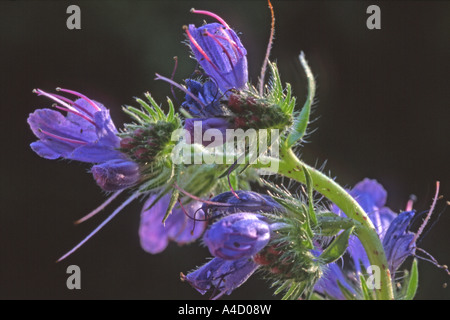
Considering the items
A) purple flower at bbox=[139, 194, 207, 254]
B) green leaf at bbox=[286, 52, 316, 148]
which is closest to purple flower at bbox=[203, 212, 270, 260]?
green leaf at bbox=[286, 52, 316, 148]

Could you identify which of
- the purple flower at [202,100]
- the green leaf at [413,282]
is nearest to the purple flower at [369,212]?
A: the green leaf at [413,282]

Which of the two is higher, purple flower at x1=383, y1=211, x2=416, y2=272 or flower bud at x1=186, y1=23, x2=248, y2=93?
flower bud at x1=186, y1=23, x2=248, y2=93

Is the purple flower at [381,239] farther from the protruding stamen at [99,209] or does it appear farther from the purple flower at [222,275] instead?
the protruding stamen at [99,209]

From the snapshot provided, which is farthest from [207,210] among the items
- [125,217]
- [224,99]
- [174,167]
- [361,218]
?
[125,217]

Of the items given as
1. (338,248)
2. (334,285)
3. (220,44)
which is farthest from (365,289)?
(220,44)

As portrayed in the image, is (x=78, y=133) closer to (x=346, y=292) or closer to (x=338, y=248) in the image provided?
(x=338, y=248)

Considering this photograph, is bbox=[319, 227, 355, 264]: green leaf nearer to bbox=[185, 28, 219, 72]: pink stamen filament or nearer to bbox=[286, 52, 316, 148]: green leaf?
bbox=[286, 52, 316, 148]: green leaf
